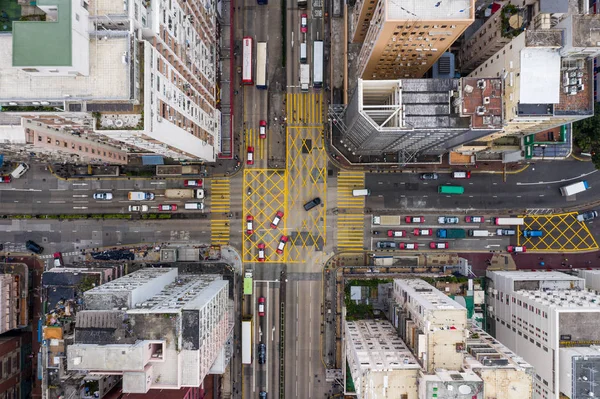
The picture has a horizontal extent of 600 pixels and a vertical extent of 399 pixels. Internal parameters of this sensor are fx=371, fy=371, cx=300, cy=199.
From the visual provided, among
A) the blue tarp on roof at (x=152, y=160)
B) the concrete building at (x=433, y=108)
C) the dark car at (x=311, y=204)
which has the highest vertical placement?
the concrete building at (x=433, y=108)

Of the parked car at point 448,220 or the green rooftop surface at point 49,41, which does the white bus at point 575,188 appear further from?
the green rooftop surface at point 49,41

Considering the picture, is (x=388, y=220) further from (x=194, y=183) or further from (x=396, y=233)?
(x=194, y=183)

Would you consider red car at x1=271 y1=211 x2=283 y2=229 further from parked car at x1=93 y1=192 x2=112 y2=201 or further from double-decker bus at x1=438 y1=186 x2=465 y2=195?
parked car at x1=93 y1=192 x2=112 y2=201

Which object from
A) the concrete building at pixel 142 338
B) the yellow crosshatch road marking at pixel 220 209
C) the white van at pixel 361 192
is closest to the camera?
the concrete building at pixel 142 338

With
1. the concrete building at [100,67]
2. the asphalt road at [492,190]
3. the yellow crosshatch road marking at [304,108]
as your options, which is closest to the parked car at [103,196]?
the concrete building at [100,67]

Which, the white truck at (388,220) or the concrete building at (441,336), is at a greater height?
the white truck at (388,220)

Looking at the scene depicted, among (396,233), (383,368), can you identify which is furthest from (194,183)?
(383,368)

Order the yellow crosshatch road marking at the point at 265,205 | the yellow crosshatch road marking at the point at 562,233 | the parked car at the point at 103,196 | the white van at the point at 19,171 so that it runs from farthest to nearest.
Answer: the yellow crosshatch road marking at the point at 265,205, the white van at the point at 19,171, the parked car at the point at 103,196, the yellow crosshatch road marking at the point at 562,233
